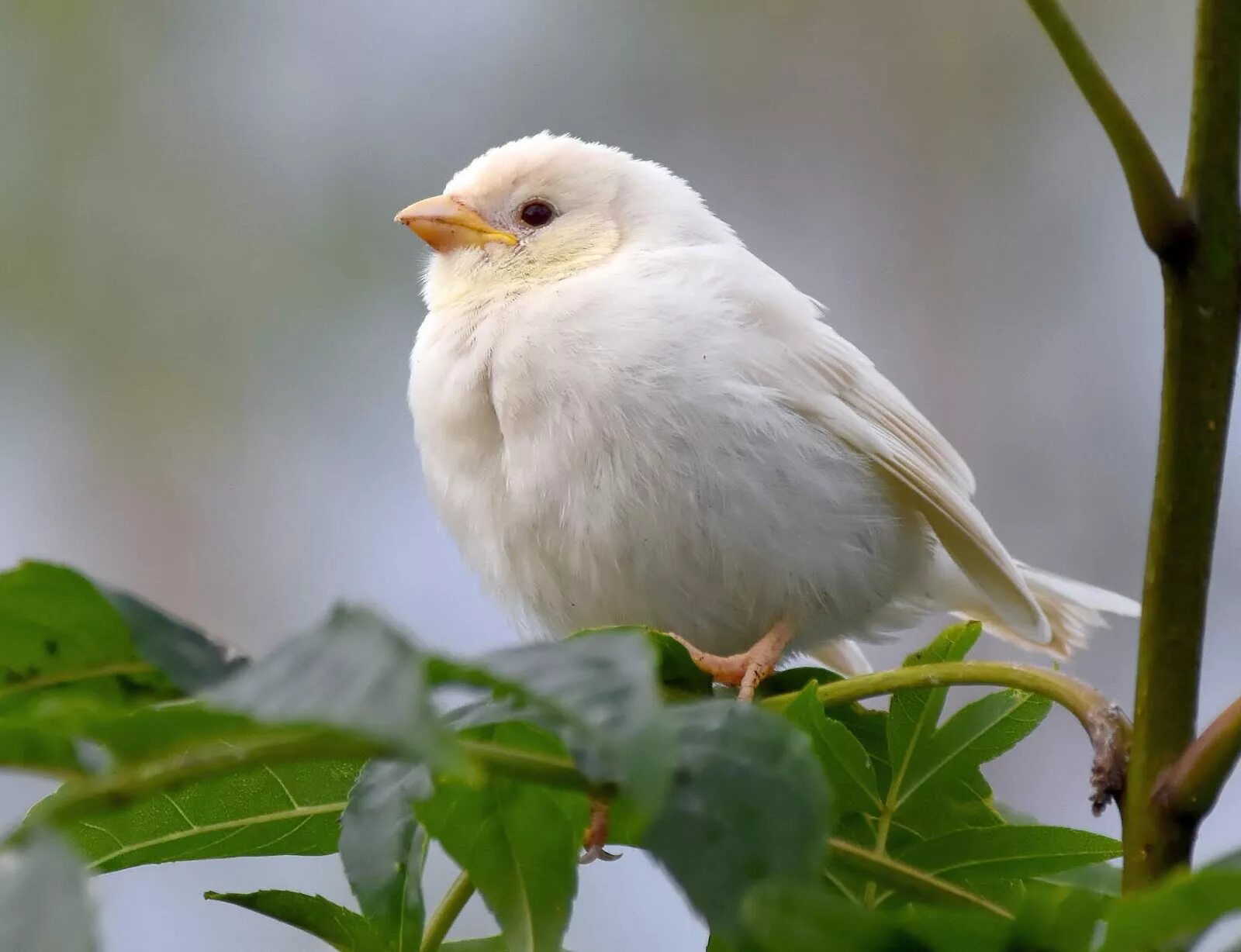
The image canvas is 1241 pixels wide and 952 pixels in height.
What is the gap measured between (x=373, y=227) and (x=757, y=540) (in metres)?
4.20

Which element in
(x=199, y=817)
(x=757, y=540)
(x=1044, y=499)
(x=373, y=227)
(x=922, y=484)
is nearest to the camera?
(x=199, y=817)

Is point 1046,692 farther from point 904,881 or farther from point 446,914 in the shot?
point 446,914

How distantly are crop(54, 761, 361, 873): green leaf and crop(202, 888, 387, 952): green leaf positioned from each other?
67 mm

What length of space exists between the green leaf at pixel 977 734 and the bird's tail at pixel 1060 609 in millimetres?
1345

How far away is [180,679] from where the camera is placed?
2.48 feet

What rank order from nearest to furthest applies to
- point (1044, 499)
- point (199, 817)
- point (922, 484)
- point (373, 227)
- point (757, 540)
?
point (199, 817) → point (757, 540) → point (922, 484) → point (1044, 499) → point (373, 227)

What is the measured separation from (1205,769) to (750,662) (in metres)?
1.13

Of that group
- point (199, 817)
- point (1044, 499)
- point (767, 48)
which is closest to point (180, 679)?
point (199, 817)

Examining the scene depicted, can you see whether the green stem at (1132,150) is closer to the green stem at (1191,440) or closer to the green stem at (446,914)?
the green stem at (1191,440)

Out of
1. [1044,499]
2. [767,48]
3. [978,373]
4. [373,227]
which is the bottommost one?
[1044,499]

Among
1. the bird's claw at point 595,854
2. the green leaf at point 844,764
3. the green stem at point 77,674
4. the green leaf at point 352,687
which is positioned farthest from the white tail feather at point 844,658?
the green leaf at point 352,687

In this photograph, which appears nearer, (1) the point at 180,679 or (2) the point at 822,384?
(1) the point at 180,679

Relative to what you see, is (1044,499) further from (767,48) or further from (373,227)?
(373,227)

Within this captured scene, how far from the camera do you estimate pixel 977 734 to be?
49.8 inches
